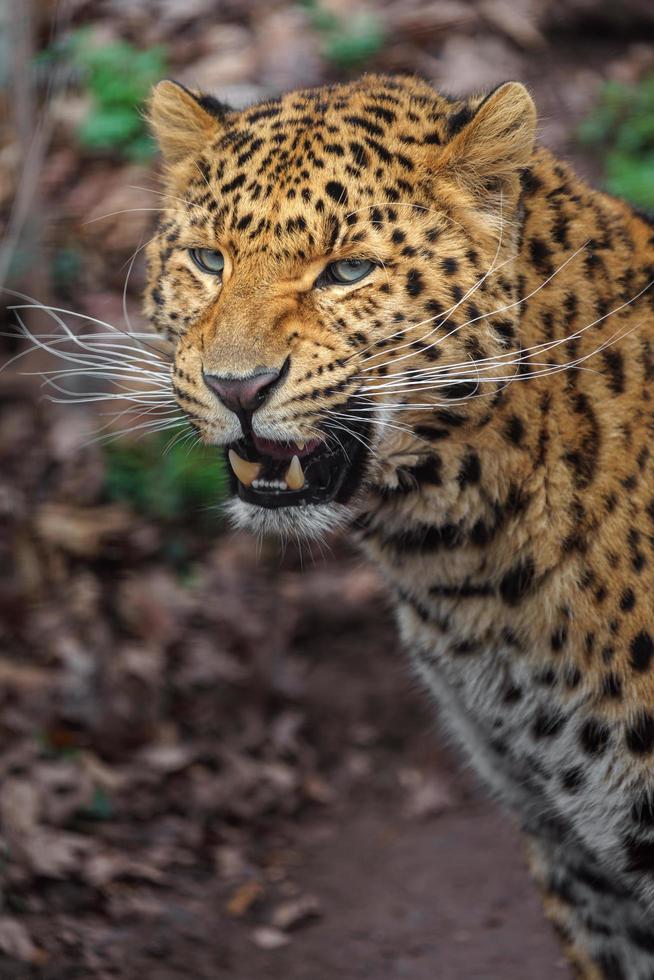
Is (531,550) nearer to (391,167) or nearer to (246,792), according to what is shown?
(391,167)

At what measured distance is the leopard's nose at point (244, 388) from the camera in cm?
331

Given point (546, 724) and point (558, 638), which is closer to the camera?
point (558, 638)

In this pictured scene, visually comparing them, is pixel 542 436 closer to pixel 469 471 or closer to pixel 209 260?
pixel 469 471

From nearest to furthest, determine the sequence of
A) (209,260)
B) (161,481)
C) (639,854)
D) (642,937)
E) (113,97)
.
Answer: (209,260) < (639,854) < (642,937) < (161,481) < (113,97)

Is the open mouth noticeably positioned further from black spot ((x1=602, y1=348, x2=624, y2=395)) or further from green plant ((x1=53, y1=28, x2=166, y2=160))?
green plant ((x1=53, y1=28, x2=166, y2=160))

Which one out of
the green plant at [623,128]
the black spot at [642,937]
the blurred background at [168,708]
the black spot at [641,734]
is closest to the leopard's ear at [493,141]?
the black spot at [641,734]

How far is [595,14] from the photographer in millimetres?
9500

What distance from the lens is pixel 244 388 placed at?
10.9 feet

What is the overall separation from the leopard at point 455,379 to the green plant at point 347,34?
5370 millimetres

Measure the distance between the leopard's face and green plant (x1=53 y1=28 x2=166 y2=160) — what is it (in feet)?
16.4

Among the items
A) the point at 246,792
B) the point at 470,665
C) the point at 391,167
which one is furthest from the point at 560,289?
the point at 246,792

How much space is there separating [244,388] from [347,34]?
6.73 meters

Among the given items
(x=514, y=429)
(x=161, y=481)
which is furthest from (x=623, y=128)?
(x=514, y=429)

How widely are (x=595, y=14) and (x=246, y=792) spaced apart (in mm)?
6276
